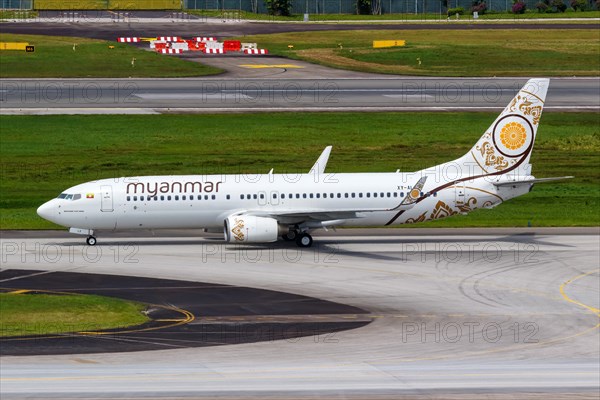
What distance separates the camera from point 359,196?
2317 inches

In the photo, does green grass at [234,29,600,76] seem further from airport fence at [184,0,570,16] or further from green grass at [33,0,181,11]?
green grass at [33,0,181,11]

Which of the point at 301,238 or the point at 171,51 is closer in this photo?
the point at 301,238

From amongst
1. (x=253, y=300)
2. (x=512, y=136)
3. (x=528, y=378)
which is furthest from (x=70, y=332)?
(x=512, y=136)

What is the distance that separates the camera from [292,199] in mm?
58750

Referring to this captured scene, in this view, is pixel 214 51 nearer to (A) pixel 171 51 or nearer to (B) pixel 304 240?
(A) pixel 171 51

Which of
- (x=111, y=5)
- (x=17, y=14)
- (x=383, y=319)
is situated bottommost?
(x=383, y=319)

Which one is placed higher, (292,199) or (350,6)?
(350,6)

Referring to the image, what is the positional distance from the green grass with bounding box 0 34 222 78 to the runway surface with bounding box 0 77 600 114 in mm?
2623

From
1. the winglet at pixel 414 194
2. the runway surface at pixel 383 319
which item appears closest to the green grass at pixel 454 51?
the runway surface at pixel 383 319

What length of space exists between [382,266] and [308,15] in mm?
115964

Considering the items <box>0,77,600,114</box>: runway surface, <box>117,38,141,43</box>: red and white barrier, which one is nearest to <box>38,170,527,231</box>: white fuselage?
<box>0,77,600,114</box>: runway surface

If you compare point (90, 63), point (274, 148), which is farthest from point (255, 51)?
point (274, 148)

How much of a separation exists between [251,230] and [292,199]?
339 centimetres

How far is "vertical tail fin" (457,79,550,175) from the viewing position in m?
60.4
